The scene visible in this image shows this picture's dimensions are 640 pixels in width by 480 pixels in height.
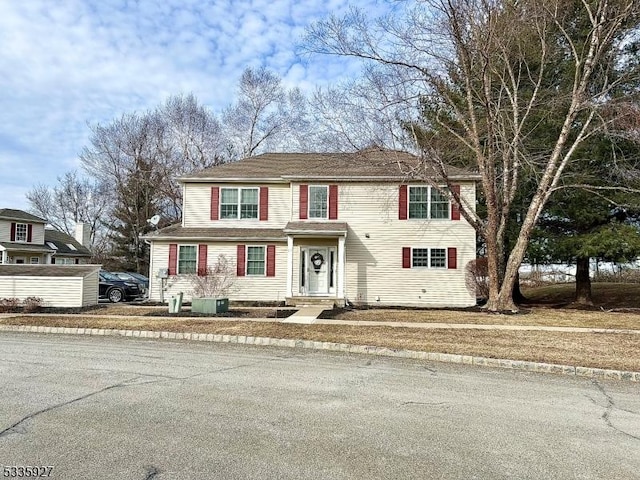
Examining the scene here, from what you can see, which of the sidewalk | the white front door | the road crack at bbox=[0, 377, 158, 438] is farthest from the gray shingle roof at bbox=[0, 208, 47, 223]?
the road crack at bbox=[0, 377, 158, 438]

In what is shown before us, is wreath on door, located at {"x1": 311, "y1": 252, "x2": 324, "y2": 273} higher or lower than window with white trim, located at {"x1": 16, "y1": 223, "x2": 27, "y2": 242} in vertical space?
lower

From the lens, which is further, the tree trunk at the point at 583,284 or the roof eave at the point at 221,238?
the tree trunk at the point at 583,284

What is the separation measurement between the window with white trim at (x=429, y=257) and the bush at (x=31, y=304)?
44.5 feet

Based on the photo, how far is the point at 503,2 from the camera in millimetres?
16125

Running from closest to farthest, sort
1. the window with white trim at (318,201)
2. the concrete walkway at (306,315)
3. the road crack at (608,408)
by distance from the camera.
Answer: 1. the road crack at (608,408)
2. the concrete walkway at (306,315)
3. the window with white trim at (318,201)

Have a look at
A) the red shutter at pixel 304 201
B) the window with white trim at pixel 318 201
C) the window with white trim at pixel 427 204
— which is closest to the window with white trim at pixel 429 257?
the window with white trim at pixel 427 204

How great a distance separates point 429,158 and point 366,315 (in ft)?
18.7

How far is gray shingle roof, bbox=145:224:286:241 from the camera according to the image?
19641 millimetres

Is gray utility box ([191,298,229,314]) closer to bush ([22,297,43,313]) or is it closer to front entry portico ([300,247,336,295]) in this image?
front entry portico ([300,247,336,295])

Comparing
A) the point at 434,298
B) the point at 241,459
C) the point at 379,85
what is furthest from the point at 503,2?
the point at 241,459

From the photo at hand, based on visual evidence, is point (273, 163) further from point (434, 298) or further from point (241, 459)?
point (241, 459)

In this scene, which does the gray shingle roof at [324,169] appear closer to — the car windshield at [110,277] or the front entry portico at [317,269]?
the front entry portico at [317,269]

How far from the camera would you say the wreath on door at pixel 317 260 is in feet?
65.5

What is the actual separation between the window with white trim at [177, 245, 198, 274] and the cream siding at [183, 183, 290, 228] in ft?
3.89
